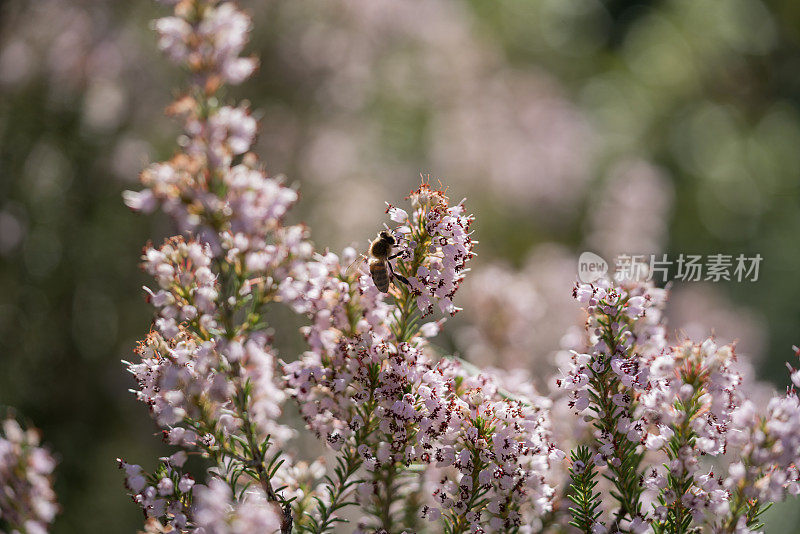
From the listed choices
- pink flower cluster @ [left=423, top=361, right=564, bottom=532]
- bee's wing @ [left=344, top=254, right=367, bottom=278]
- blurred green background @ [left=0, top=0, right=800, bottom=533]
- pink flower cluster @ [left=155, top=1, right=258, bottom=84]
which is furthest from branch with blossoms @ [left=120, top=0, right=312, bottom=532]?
blurred green background @ [left=0, top=0, right=800, bottom=533]

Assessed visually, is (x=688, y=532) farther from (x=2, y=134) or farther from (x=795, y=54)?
(x=795, y=54)

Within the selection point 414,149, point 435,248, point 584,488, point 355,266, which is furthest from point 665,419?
point 414,149

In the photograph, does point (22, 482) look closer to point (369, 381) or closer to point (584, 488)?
point (369, 381)

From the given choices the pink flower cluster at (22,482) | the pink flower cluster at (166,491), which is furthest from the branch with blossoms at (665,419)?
the pink flower cluster at (22,482)

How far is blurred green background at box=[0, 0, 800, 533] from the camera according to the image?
11.7ft

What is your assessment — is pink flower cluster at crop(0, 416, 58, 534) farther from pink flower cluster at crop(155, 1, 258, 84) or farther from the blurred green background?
the blurred green background

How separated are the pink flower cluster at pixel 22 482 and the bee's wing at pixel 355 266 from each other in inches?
22.7

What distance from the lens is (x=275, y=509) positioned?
3.65 feet

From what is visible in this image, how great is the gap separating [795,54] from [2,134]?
6233mm

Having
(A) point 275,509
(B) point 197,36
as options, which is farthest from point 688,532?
(B) point 197,36

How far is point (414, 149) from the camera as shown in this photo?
6.09 metres

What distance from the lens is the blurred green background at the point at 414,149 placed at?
356 centimetres

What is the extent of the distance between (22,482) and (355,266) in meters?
0.65

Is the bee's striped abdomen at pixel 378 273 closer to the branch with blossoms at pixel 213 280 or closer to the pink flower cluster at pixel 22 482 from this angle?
the branch with blossoms at pixel 213 280
